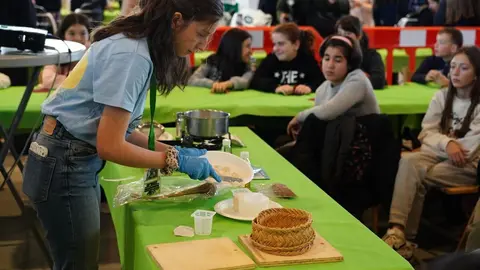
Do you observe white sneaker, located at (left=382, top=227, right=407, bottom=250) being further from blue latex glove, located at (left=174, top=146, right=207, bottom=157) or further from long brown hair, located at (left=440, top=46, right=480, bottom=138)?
blue latex glove, located at (left=174, top=146, right=207, bottom=157)

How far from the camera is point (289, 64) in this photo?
467 centimetres

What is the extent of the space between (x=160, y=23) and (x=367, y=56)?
10.7ft

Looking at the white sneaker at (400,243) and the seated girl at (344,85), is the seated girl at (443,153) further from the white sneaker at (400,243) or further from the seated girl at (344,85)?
the seated girl at (344,85)

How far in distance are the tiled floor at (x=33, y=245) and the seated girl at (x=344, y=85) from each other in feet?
2.22

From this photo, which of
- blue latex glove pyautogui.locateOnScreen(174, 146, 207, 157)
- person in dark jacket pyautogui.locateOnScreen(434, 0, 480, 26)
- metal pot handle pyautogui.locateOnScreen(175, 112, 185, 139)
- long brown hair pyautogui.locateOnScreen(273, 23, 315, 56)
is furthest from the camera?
person in dark jacket pyautogui.locateOnScreen(434, 0, 480, 26)

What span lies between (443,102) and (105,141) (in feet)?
7.46

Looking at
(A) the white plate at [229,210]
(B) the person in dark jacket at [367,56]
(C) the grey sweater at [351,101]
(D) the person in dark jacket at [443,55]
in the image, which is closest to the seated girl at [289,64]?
(B) the person in dark jacket at [367,56]

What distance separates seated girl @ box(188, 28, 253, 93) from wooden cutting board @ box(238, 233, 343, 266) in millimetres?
2899

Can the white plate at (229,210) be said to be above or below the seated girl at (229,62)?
below

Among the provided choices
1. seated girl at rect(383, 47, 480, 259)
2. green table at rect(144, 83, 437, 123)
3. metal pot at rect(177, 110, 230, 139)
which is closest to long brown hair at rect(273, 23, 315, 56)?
green table at rect(144, 83, 437, 123)

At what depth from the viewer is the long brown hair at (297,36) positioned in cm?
464

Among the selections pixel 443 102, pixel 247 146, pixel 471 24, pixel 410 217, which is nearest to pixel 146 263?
pixel 247 146

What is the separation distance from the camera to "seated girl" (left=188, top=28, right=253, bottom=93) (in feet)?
15.3

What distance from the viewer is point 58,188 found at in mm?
1889
